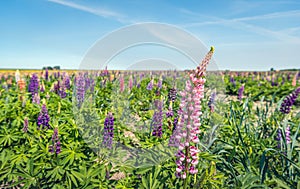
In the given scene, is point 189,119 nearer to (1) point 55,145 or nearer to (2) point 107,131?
(2) point 107,131

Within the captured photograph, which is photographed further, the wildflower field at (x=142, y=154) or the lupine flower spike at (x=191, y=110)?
the wildflower field at (x=142, y=154)

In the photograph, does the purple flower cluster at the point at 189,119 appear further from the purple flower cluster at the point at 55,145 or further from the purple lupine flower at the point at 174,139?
the purple flower cluster at the point at 55,145

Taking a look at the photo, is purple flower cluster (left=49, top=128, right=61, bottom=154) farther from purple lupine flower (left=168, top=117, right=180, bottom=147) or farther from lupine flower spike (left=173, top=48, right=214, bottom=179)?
lupine flower spike (left=173, top=48, right=214, bottom=179)

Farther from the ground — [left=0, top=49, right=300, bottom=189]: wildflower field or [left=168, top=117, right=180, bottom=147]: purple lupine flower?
[left=168, top=117, right=180, bottom=147]: purple lupine flower

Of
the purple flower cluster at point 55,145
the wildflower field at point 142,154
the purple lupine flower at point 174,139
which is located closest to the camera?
the purple lupine flower at point 174,139

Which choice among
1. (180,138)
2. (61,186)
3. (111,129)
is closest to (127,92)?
(111,129)

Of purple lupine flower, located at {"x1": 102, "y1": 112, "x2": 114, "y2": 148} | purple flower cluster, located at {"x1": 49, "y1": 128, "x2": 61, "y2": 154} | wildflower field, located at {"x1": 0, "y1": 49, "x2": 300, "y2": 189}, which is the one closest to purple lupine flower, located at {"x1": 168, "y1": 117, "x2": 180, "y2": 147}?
wildflower field, located at {"x1": 0, "y1": 49, "x2": 300, "y2": 189}

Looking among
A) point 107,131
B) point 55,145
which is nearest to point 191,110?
point 107,131

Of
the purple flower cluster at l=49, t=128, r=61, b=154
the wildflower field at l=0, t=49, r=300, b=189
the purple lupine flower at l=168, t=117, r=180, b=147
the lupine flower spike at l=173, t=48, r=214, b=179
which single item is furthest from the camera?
the purple flower cluster at l=49, t=128, r=61, b=154

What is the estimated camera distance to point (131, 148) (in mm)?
2861

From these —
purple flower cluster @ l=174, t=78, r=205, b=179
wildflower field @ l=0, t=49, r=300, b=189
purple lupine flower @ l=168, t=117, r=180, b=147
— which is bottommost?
wildflower field @ l=0, t=49, r=300, b=189

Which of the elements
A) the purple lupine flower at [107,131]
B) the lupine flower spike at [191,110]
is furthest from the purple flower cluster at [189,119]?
the purple lupine flower at [107,131]

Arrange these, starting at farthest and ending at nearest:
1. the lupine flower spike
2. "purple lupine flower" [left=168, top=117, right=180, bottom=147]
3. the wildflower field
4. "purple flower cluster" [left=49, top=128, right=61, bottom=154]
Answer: "purple flower cluster" [left=49, top=128, right=61, bottom=154] < the wildflower field < "purple lupine flower" [left=168, top=117, right=180, bottom=147] < the lupine flower spike

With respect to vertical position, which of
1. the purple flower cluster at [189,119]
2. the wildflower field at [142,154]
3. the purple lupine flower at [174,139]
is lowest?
the wildflower field at [142,154]
